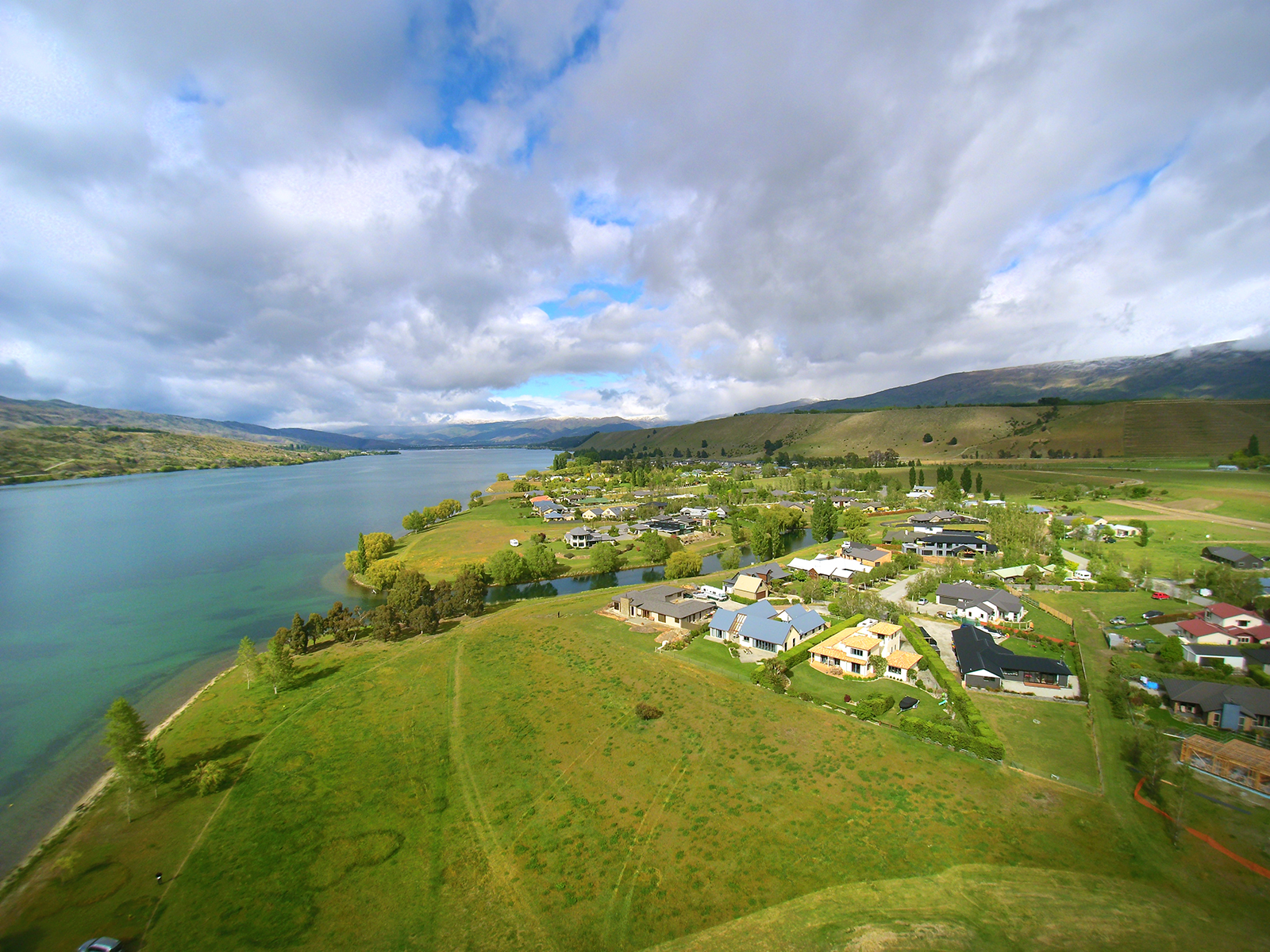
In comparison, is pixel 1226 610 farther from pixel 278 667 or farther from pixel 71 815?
pixel 71 815

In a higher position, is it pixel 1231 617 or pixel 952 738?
pixel 1231 617

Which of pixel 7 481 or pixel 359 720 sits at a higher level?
pixel 7 481

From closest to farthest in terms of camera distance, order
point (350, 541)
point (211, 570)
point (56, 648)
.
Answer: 1. point (56, 648)
2. point (211, 570)
3. point (350, 541)

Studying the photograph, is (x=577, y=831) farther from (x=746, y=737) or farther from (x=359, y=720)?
(x=359, y=720)

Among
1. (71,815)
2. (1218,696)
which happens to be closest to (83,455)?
(71,815)

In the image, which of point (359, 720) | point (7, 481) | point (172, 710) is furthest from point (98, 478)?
point (359, 720)

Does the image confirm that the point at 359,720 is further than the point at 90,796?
Yes

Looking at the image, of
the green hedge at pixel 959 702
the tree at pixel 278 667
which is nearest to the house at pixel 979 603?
the green hedge at pixel 959 702
